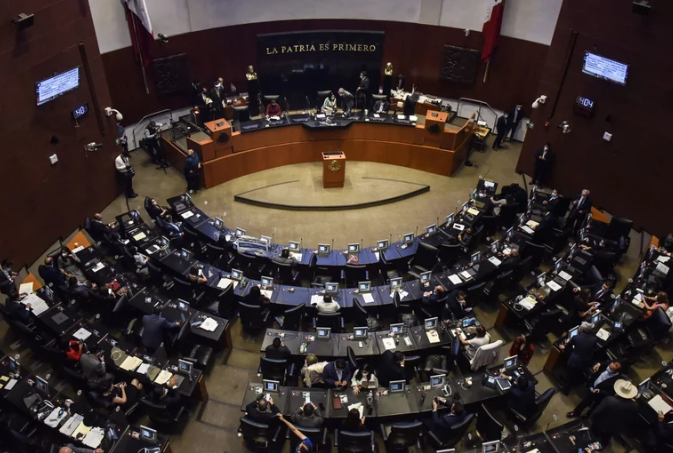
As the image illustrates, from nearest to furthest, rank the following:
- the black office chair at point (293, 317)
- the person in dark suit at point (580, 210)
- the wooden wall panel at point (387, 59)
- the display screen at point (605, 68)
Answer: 1. the black office chair at point (293, 317)
2. the display screen at point (605, 68)
3. the person in dark suit at point (580, 210)
4. the wooden wall panel at point (387, 59)

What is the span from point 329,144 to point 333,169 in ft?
5.94

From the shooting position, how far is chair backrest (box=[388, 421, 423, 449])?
795cm

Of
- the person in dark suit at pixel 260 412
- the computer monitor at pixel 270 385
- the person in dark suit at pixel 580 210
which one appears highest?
the person in dark suit at pixel 580 210

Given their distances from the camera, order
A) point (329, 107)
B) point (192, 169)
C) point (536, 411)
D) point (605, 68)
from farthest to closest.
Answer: point (329, 107)
point (192, 169)
point (605, 68)
point (536, 411)

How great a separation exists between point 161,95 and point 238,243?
8211mm

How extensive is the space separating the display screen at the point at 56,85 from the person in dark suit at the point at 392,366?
9.94 metres

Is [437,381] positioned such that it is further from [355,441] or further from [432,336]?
[355,441]

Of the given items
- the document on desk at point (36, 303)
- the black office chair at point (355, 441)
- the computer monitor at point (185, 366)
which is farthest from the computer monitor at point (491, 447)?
the document on desk at point (36, 303)

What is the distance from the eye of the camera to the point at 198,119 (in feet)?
57.1

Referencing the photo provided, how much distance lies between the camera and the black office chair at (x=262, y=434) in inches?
317

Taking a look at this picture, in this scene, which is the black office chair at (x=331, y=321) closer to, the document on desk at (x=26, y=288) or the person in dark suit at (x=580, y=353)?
the person in dark suit at (x=580, y=353)

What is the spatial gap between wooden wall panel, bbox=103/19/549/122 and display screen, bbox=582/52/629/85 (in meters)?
3.44

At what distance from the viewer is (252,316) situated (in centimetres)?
1054

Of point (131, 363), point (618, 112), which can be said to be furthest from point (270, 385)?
point (618, 112)
